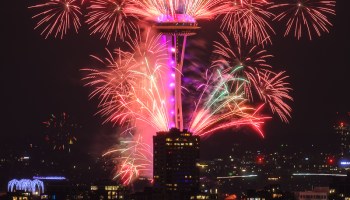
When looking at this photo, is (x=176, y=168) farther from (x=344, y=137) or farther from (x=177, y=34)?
(x=344, y=137)

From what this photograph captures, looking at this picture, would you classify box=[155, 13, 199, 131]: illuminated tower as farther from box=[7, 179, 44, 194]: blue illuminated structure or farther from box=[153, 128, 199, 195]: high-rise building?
box=[7, 179, 44, 194]: blue illuminated structure

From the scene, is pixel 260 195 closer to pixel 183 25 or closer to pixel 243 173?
pixel 183 25

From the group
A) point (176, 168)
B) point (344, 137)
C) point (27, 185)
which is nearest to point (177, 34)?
point (176, 168)

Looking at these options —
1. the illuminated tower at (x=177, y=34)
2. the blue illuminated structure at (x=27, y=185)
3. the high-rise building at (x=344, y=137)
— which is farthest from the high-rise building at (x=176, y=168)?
the high-rise building at (x=344, y=137)

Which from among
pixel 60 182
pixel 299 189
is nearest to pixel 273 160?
pixel 299 189

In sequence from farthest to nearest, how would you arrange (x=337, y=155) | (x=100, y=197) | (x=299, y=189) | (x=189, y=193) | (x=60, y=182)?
(x=337, y=155), (x=299, y=189), (x=60, y=182), (x=100, y=197), (x=189, y=193)

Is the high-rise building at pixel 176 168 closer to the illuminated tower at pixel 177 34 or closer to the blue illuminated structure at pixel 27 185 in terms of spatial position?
the illuminated tower at pixel 177 34

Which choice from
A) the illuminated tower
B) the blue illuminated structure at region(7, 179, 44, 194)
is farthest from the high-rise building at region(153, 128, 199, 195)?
the blue illuminated structure at region(7, 179, 44, 194)
